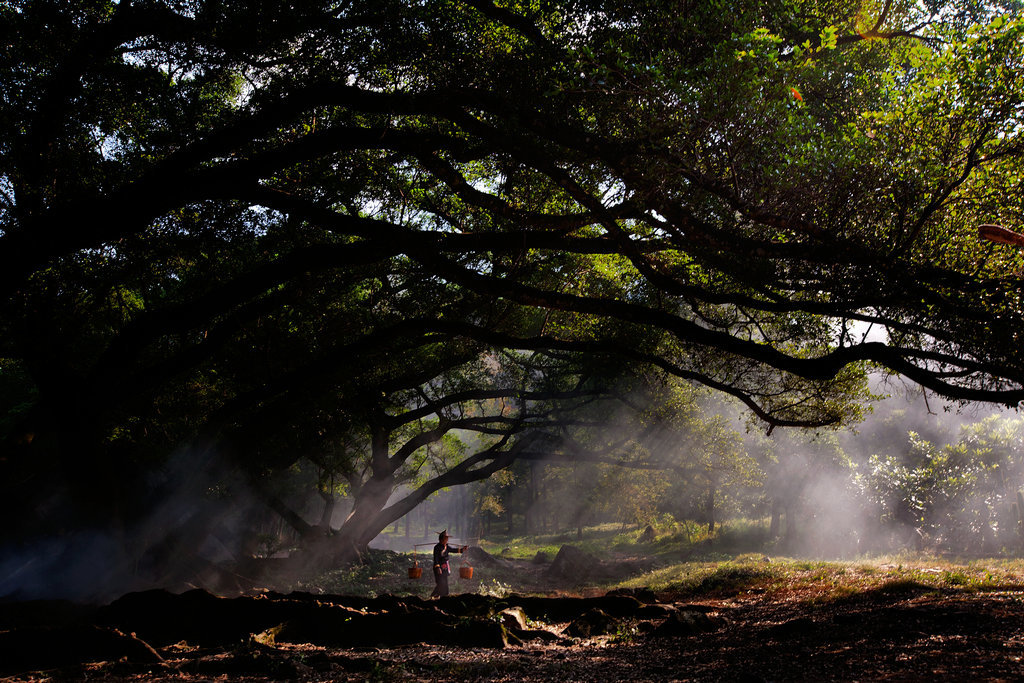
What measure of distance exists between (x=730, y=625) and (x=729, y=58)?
6.91 m

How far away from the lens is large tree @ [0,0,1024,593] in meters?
5.45

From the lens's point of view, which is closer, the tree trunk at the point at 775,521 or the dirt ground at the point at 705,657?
the dirt ground at the point at 705,657

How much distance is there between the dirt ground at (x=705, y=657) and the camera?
462 centimetres

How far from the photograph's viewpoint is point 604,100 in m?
5.72

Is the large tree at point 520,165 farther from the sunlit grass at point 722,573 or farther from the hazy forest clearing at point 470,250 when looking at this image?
the sunlit grass at point 722,573

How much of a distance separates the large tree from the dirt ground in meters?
2.80

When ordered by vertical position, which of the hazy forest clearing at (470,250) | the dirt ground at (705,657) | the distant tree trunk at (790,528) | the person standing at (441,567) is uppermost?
the hazy forest clearing at (470,250)

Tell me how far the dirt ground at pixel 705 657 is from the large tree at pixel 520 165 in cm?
280

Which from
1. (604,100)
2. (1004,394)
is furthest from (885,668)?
(604,100)

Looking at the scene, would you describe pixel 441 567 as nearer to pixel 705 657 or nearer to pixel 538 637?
pixel 538 637

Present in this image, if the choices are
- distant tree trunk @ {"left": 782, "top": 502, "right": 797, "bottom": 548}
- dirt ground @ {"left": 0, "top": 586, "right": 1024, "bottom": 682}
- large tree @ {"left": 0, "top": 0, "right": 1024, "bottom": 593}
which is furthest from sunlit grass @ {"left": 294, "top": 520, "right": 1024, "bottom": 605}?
large tree @ {"left": 0, "top": 0, "right": 1024, "bottom": 593}

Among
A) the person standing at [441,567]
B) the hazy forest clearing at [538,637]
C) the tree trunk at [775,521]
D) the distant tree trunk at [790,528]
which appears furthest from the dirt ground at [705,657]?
the tree trunk at [775,521]

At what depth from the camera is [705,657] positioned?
5.73m

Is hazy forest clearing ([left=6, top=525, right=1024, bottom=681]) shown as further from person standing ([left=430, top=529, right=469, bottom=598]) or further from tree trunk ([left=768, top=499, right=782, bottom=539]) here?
tree trunk ([left=768, top=499, right=782, bottom=539])
